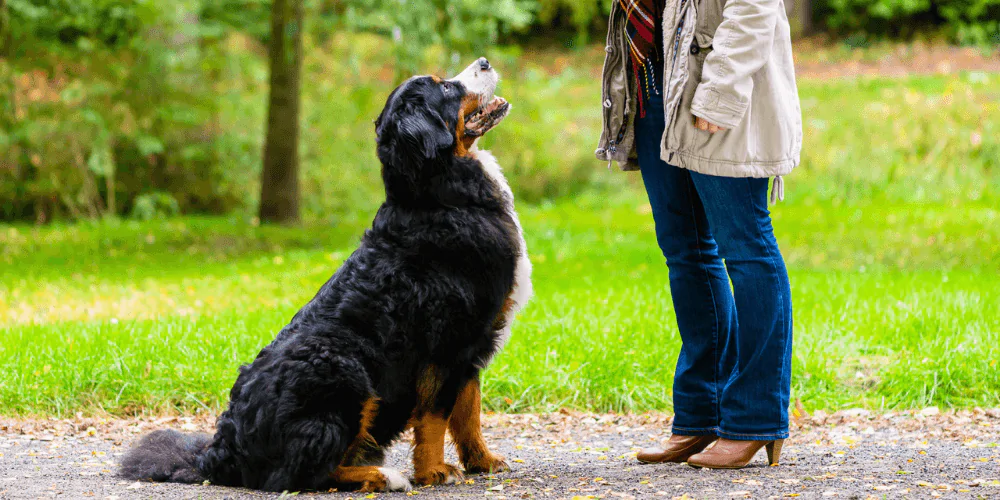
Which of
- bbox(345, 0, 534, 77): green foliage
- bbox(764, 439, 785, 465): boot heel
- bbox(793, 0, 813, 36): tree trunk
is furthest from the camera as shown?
bbox(793, 0, 813, 36): tree trunk

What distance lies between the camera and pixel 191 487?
3.47 metres

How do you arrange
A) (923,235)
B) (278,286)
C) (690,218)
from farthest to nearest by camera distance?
(923,235) < (278,286) < (690,218)

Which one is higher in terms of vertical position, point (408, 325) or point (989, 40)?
point (989, 40)

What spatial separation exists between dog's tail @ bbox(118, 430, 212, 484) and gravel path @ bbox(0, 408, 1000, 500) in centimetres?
7

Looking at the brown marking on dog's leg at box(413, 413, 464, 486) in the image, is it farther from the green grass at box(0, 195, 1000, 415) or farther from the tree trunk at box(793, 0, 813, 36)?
the tree trunk at box(793, 0, 813, 36)

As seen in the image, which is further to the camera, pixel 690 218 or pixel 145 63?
pixel 145 63

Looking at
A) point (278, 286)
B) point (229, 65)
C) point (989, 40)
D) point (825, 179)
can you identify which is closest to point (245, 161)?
point (229, 65)

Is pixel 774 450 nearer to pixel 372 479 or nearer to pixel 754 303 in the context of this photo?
pixel 754 303

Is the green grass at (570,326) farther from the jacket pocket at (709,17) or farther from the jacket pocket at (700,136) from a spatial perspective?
the jacket pocket at (709,17)

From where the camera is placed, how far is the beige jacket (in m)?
3.06

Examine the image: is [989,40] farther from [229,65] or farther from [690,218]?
[690,218]

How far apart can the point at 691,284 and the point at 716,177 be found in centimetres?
53

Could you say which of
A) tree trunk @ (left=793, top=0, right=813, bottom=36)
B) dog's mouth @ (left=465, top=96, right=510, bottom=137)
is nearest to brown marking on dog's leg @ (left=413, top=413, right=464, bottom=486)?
dog's mouth @ (left=465, top=96, right=510, bottom=137)

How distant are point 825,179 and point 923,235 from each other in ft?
12.4
